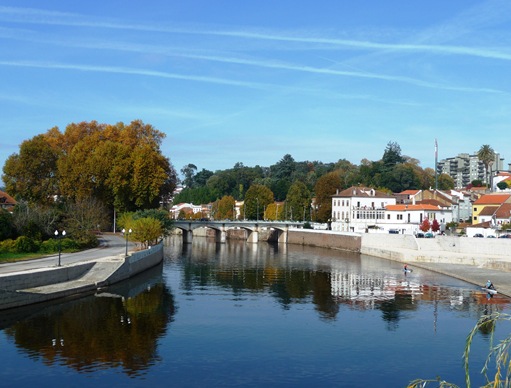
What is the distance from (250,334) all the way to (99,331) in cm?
853

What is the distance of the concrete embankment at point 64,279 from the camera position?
3803 centimetres

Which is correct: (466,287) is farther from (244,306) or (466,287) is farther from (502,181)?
(502,181)

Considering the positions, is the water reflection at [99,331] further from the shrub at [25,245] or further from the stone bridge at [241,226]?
the stone bridge at [241,226]

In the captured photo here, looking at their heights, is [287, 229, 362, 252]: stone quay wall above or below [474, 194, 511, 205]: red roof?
below

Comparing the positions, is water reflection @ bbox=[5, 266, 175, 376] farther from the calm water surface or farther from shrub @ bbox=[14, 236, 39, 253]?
shrub @ bbox=[14, 236, 39, 253]

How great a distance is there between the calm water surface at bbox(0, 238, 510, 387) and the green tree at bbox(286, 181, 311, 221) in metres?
69.5

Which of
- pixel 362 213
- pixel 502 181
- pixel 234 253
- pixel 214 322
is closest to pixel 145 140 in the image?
pixel 234 253

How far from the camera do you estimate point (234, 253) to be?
89.6 meters

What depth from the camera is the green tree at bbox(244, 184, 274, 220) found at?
461ft

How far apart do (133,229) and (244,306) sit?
2864 centimetres

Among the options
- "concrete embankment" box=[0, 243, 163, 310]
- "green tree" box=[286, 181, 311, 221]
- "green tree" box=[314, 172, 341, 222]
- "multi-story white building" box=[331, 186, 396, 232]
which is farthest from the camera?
"green tree" box=[286, 181, 311, 221]

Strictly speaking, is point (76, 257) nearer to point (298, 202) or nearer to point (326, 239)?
point (326, 239)

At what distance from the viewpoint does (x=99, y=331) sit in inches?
1313

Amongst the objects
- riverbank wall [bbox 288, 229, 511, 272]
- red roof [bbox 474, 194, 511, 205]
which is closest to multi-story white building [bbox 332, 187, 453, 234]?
red roof [bbox 474, 194, 511, 205]
